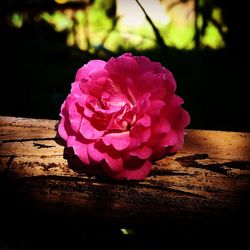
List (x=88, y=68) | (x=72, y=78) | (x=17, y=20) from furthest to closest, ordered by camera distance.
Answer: (x=17, y=20) → (x=72, y=78) → (x=88, y=68)

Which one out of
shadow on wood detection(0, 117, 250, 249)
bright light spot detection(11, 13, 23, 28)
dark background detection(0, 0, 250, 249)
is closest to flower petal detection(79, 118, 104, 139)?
shadow on wood detection(0, 117, 250, 249)

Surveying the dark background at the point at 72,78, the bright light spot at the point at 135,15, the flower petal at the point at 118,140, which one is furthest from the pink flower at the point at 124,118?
the bright light spot at the point at 135,15

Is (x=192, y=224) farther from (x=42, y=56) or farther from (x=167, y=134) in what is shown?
(x=42, y=56)

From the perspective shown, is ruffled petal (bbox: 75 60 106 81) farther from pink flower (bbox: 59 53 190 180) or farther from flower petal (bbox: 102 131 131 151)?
flower petal (bbox: 102 131 131 151)

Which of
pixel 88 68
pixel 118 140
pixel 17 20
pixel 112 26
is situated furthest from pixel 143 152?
pixel 17 20

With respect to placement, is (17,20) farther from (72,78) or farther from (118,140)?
(118,140)

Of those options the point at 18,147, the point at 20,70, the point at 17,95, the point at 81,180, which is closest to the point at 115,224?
the point at 81,180

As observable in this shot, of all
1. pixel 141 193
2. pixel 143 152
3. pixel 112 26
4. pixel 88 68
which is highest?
pixel 112 26
